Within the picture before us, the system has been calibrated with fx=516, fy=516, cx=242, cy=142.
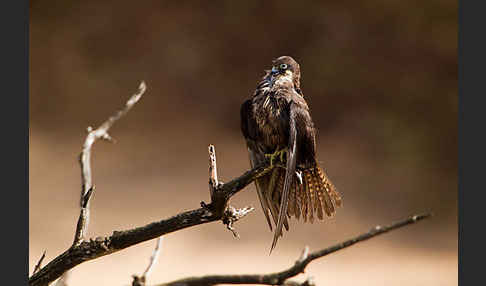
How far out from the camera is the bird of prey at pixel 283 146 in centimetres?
175

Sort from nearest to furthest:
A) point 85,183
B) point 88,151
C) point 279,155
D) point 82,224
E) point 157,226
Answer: point 157,226 → point 82,224 → point 279,155 → point 85,183 → point 88,151

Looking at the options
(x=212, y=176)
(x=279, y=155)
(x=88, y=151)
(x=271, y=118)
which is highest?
(x=88, y=151)

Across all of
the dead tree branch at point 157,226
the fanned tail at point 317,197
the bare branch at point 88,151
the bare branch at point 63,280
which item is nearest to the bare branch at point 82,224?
the dead tree branch at point 157,226

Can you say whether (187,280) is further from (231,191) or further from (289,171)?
(289,171)

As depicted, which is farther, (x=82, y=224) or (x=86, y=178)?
(x=86, y=178)

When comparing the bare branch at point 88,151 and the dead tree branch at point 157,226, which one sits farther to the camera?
the bare branch at point 88,151

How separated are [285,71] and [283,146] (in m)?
0.27

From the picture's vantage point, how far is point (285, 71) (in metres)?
1.84

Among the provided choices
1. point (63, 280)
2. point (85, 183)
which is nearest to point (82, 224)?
point (85, 183)

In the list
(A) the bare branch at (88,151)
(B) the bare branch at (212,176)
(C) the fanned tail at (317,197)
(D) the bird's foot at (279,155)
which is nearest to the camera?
(B) the bare branch at (212,176)

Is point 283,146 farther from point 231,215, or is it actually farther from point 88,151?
point 88,151

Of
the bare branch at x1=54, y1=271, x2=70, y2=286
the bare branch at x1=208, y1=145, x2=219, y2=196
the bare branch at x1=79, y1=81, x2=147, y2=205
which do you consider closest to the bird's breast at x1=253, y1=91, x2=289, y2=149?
the bare branch at x1=208, y1=145, x2=219, y2=196

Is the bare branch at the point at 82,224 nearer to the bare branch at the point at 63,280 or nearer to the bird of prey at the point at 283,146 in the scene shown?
the bare branch at the point at 63,280

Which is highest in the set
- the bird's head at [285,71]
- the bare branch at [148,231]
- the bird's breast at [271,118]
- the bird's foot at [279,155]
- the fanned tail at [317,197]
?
the bird's head at [285,71]
